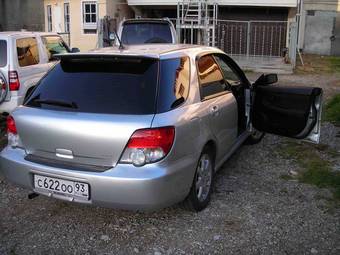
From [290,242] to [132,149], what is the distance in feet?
5.10

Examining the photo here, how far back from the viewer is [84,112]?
3754 millimetres

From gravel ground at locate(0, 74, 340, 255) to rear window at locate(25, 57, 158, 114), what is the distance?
1.08 meters

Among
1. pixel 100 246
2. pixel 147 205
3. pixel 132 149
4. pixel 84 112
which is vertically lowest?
pixel 100 246

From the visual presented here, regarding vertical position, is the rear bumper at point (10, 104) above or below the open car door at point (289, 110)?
below

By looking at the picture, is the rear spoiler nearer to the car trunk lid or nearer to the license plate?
the car trunk lid

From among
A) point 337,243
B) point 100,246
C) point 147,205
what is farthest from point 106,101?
point 337,243

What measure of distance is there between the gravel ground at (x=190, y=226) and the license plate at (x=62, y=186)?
442 mm

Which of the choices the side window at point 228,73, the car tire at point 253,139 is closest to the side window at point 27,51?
the side window at point 228,73

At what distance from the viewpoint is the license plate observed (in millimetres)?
3689

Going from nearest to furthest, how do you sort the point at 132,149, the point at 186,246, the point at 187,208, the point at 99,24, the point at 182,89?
the point at 132,149
the point at 186,246
the point at 182,89
the point at 187,208
the point at 99,24

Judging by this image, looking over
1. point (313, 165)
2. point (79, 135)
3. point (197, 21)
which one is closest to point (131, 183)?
point (79, 135)

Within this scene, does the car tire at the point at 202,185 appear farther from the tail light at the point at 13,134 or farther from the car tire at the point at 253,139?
the car tire at the point at 253,139

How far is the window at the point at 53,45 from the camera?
865 cm

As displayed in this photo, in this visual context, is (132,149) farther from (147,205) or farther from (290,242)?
(290,242)
